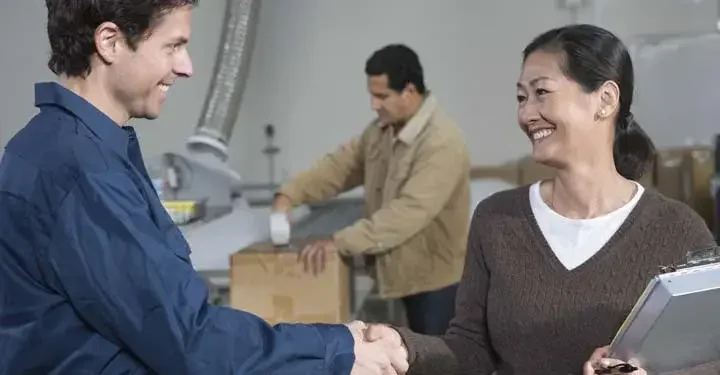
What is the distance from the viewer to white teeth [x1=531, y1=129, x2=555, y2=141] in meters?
1.55

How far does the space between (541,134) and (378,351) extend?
1.55 ft

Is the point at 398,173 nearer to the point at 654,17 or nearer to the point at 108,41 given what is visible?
the point at 108,41

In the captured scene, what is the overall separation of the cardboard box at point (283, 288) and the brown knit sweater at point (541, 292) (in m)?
0.92

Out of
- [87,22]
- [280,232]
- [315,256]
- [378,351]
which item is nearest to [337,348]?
[378,351]

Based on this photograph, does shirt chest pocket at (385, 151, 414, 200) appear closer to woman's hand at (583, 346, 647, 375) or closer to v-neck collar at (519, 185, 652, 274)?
v-neck collar at (519, 185, 652, 274)

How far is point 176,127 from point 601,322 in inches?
129

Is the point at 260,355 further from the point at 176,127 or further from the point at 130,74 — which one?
the point at 176,127

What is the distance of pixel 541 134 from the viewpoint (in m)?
1.56

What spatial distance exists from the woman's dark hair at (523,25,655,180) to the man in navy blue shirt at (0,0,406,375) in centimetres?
69

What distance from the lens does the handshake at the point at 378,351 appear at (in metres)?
1.40

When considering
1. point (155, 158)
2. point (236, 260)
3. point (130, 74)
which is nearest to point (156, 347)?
point (130, 74)

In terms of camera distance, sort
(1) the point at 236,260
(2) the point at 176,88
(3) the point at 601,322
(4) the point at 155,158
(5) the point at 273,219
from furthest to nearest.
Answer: (2) the point at 176,88, (4) the point at 155,158, (5) the point at 273,219, (1) the point at 236,260, (3) the point at 601,322

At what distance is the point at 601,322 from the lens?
4.90ft

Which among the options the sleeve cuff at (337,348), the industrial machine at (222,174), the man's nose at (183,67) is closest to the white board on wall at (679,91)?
the industrial machine at (222,174)
